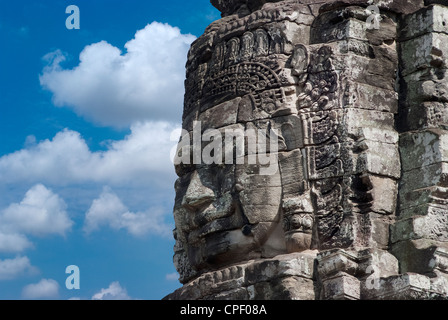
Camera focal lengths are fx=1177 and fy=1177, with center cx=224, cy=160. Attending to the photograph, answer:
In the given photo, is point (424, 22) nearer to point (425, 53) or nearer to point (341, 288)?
point (425, 53)

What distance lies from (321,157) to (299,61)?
4.54ft

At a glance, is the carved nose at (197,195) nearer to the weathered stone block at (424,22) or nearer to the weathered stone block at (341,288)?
the weathered stone block at (341,288)

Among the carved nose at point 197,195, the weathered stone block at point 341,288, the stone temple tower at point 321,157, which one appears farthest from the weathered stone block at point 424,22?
the weathered stone block at point 341,288

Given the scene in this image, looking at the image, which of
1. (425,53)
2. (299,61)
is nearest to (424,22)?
(425,53)

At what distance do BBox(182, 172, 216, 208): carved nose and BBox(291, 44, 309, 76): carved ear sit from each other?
1.89 meters

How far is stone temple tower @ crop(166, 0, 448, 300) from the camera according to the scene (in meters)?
14.2

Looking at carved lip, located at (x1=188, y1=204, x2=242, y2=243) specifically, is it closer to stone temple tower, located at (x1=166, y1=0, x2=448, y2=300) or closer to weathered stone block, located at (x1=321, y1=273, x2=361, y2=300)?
stone temple tower, located at (x1=166, y1=0, x2=448, y2=300)

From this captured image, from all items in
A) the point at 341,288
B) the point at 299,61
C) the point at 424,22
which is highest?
the point at 424,22

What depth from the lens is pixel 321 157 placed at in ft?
48.2

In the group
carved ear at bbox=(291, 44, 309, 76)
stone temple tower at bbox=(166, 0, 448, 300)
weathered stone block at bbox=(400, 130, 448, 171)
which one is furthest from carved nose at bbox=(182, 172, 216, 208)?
weathered stone block at bbox=(400, 130, 448, 171)

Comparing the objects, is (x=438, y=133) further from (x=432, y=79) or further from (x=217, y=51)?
(x=217, y=51)

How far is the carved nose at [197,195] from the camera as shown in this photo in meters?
15.2

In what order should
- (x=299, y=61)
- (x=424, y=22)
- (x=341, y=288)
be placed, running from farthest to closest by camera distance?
(x=424, y=22), (x=299, y=61), (x=341, y=288)

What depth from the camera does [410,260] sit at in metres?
14.2
